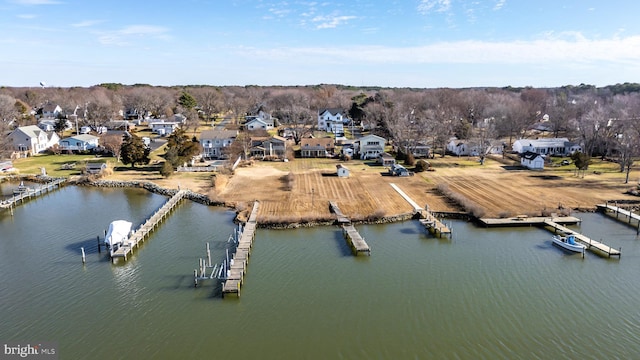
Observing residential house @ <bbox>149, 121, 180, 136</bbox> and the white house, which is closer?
residential house @ <bbox>149, 121, 180, 136</bbox>

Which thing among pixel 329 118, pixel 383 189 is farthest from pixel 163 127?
pixel 383 189

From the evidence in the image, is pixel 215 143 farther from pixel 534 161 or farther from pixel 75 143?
pixel 534 161

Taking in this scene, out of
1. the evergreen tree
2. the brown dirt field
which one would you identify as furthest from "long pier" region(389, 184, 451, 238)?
the evergreen tree

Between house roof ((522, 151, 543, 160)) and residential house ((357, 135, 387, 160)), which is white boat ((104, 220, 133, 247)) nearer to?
residential house ((357, 135, 387, 160))

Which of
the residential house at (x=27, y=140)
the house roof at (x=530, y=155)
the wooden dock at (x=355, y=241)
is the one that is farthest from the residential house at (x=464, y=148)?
the residential house at (x=27, y=140)

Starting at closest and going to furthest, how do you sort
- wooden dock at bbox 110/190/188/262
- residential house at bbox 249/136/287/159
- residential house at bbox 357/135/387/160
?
wooden dock at bbox 110/190/188/262
residential house at bbox 249/136/287/159
residential house at bbox 357/135/387/160

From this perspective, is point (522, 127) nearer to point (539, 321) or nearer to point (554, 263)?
point (554, 263)

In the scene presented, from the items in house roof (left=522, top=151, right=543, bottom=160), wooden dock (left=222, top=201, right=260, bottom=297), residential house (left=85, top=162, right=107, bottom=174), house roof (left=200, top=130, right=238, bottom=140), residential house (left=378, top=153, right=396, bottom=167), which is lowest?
wooden dock (left=222, top=201, right=260, bottom=297)
